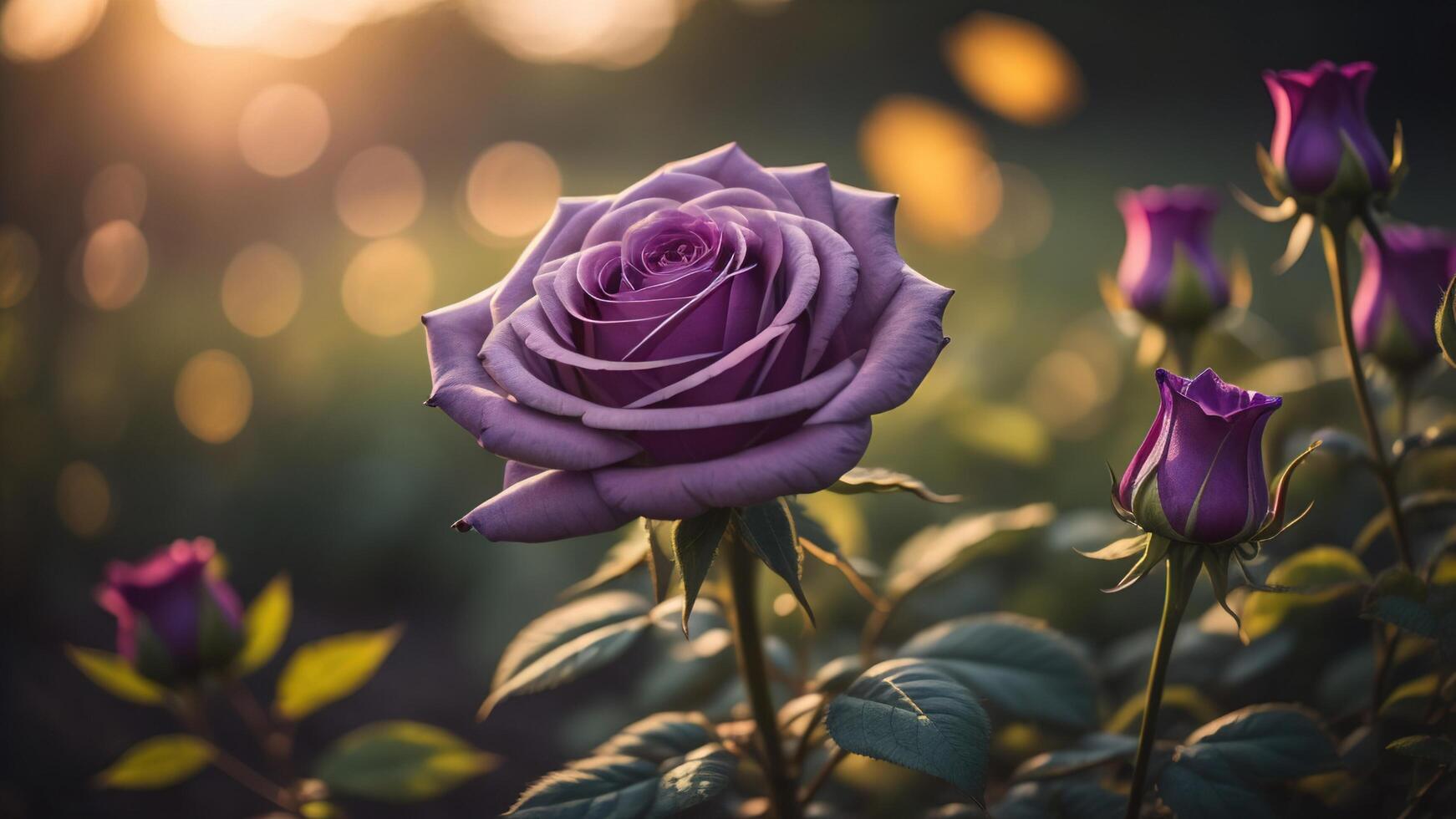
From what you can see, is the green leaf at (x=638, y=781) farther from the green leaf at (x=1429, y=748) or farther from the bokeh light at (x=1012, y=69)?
the bokeh light at (x=1012, y=69)

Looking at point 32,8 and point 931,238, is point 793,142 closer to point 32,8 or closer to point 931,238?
point 931,238

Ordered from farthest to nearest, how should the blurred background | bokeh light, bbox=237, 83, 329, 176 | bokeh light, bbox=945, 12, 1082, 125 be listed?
1. bokeh light, bbox=237, 83, 329, 176
2. bokeh light, bbox=945, 12, 1082, 125
3. the blurred background

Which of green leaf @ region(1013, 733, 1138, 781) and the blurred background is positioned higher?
the blurred background

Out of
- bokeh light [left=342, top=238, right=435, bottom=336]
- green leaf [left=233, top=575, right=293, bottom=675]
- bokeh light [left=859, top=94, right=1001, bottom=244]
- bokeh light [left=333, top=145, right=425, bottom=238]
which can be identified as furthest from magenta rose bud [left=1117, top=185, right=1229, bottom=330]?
bokeh light [left=333, top=145, right=425, bottom=238]

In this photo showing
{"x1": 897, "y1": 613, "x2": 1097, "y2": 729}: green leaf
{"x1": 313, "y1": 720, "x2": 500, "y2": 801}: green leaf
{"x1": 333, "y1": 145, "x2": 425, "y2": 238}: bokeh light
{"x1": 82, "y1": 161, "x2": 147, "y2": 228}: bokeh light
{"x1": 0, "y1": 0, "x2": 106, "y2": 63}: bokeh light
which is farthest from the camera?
{"x1": 333, "y1": 145, "x2": 425, "y2": 238}: bokeh light

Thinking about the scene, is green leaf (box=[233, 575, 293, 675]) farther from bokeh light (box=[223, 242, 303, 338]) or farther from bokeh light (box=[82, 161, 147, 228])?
bokeh light (box=[223, 242, 303, 338])

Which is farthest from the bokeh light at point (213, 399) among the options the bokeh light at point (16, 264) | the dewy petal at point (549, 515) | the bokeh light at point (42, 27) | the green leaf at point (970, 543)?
the dewy petal at point (549, 515)

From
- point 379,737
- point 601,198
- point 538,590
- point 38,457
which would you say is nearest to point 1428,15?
point 538,590
